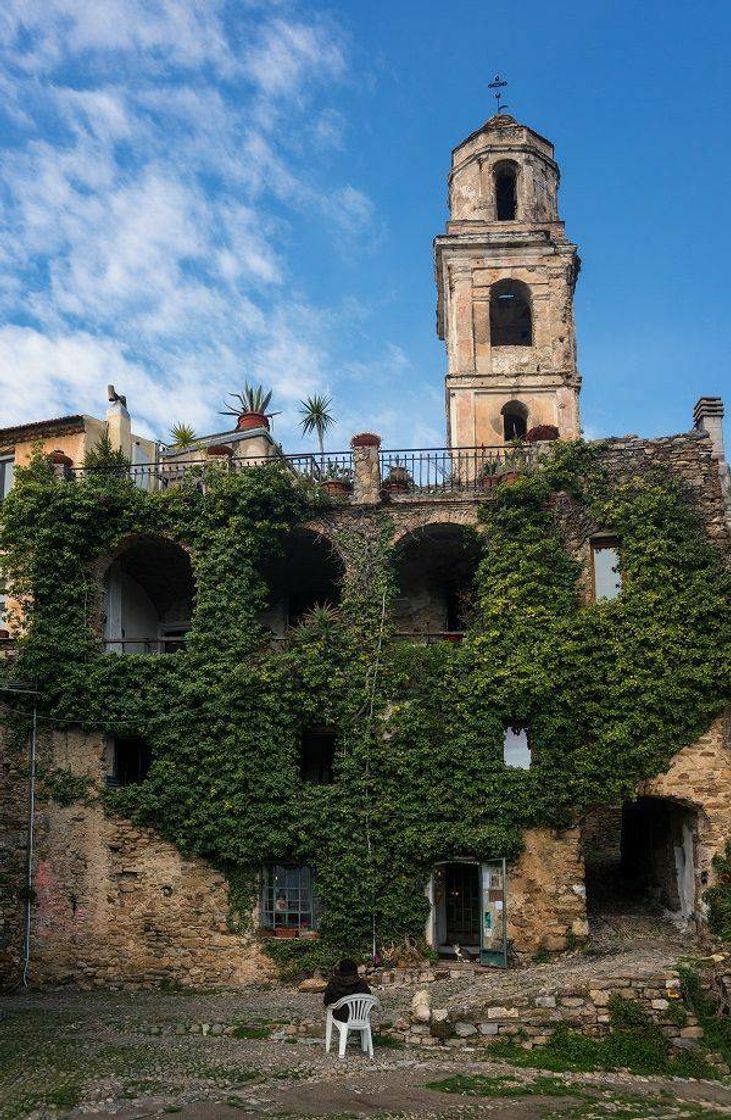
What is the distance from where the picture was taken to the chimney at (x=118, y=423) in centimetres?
2494

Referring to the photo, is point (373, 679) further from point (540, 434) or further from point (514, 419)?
point (514, 419)

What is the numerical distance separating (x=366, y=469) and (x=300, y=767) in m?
7.27

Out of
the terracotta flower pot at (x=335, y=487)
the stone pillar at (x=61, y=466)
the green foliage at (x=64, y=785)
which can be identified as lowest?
the green foliage at (x=64, y=785)

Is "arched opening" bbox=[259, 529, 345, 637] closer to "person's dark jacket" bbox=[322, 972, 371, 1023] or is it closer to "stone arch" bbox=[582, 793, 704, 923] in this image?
"stone arch" bbox=[582, 793, 704, 923]

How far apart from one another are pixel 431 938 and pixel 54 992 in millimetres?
8032

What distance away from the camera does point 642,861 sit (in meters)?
22.9

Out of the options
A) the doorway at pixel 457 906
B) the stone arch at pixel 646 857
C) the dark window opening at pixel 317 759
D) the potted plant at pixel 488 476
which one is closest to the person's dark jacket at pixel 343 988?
the doorway at pixel 457 906

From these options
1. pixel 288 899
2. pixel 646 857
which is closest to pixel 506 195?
pixel 646 857

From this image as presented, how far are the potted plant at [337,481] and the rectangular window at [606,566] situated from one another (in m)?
5.92

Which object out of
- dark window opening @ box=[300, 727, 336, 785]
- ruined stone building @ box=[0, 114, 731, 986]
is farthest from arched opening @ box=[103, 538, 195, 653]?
dark window opening @ box=[300, 727, 336, 785]

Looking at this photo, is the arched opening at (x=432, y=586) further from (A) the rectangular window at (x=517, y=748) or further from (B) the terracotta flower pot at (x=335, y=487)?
(A) the rectangular window at (x=517, y=748)

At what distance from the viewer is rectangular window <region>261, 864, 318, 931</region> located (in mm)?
19312

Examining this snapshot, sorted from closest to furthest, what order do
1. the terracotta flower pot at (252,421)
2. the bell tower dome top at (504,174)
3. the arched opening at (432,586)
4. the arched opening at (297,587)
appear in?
the arched opening at (432,586), the arched opening at (297,587), the terracotta flower pot at (252,421), the bell tower dome top at (504,174)

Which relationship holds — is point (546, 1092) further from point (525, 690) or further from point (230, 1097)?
point (525, 690)
